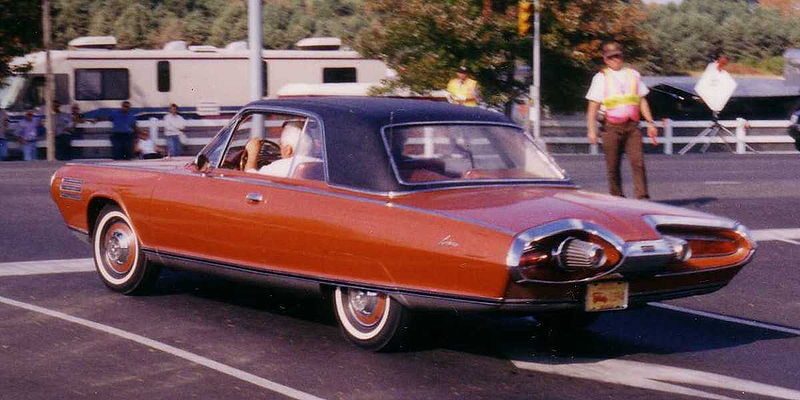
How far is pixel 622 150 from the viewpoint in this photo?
13.4 metres

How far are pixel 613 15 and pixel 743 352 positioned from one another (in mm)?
26780

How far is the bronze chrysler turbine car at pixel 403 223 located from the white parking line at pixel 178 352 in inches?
28.7

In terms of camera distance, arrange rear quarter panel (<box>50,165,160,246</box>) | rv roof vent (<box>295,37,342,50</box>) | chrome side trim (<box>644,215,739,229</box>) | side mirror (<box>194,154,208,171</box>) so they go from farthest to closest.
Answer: rv roof vent (<box>295,37,342,50</box>)
rear quarter panel (<box>50,165,160,246</box>)
side mirror (<box>194,154,208,171</box>)
chrome side trim (<box>644,215,739,229</box>)

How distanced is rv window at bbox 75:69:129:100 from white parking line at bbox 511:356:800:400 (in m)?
25.5

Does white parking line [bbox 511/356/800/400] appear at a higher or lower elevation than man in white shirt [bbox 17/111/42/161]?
lower

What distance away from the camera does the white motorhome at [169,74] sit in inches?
1238

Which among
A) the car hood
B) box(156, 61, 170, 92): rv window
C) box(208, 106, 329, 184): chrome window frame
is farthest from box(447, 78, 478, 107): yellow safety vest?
box(156, 61, 170, 92): rv window

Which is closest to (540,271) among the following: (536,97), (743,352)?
(743,352)

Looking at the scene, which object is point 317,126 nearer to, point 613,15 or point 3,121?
point 3,121

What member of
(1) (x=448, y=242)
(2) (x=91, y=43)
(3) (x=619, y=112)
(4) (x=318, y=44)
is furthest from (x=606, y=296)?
(4) (x=318, y=44)

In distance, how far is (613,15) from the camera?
3366cm

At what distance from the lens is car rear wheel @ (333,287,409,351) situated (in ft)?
23.8

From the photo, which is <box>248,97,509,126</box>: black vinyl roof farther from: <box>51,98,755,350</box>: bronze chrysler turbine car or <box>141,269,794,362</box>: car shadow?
<box>141,269,794,362</box>: car shadow

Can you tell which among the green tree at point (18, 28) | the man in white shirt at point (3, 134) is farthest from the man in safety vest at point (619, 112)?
the green tree at point (18, 28)
